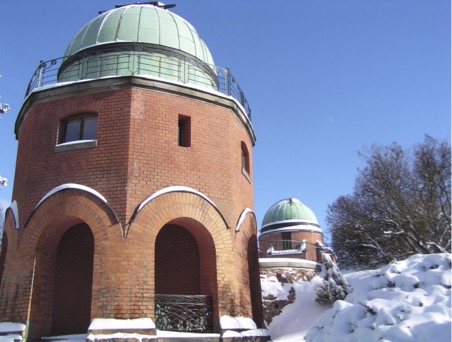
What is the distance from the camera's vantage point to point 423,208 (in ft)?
63.4

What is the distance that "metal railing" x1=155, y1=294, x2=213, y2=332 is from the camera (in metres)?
9.80

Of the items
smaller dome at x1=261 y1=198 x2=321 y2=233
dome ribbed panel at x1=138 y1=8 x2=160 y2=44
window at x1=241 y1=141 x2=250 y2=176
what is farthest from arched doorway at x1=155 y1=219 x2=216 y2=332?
smaller dome at x1=261 y1=198 x2=321 y2=233

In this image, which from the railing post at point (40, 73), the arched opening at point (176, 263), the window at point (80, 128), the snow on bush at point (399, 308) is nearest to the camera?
the snow on bush at point (399, 308)

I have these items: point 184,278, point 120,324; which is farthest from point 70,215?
point 184,278

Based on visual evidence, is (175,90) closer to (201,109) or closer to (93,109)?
(201,109)

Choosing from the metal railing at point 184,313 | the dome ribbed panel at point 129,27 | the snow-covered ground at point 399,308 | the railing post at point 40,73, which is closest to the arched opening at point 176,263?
the metal railing at point 184,313

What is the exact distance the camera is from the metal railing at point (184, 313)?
9805mm

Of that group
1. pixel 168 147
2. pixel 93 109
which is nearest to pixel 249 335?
pixel 168 147

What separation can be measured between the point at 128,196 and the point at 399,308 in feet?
21.5

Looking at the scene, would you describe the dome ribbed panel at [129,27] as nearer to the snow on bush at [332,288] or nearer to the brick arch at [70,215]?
the brick arch at [70,215]

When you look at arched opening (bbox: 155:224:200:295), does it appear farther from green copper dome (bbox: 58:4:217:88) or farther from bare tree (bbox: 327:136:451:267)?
bare tree (bbox: 327:136:451:267)

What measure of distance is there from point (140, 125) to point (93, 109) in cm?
125

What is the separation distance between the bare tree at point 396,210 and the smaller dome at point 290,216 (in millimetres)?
3144

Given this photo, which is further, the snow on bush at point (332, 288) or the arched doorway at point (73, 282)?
the snow on bush at point (332, 288)
